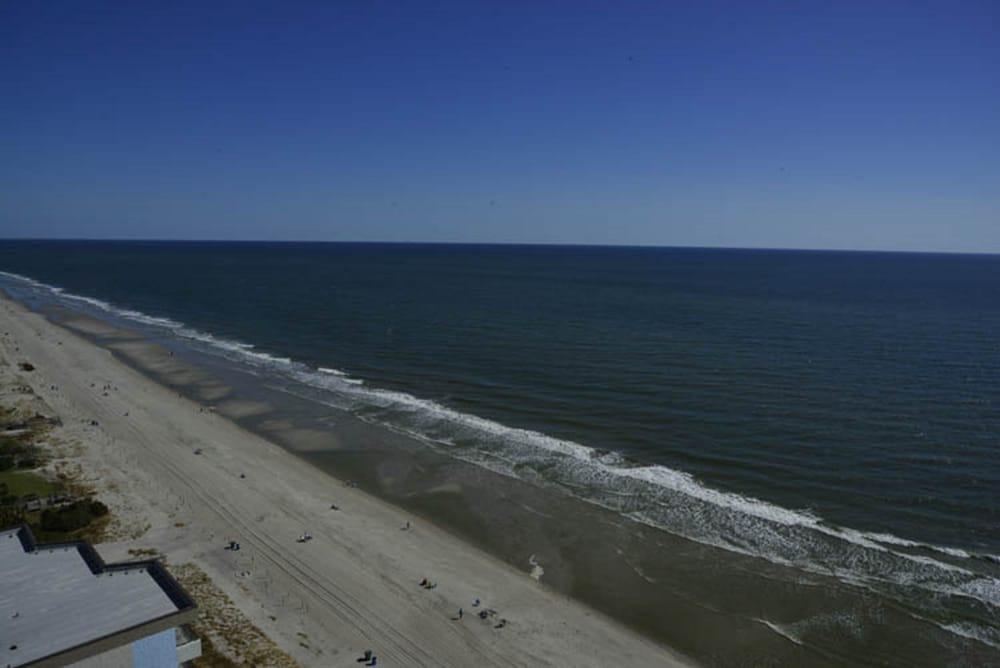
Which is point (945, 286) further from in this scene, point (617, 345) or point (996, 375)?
point (617, 345)

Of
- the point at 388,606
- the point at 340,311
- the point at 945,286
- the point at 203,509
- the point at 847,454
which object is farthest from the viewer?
the point at 945,286

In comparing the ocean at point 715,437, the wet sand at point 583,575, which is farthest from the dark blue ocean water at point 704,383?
the wet sand at point 583,575

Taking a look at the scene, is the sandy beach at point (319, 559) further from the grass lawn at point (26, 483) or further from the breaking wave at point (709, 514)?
the breaking wave at point (709, 514)

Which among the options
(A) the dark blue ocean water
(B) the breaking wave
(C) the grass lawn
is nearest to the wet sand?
(B) the breaking wave

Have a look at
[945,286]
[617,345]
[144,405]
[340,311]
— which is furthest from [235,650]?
[945,286]

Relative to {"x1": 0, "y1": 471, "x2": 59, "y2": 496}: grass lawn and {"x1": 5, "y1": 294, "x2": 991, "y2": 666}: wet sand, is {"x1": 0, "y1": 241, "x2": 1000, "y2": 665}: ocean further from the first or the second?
{"x1": 0, "y1": 471, "x2": 59, "y2": 496}: grass lawn

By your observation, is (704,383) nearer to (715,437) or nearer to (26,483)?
(715,437)

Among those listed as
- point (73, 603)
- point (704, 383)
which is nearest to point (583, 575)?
point (73, 603)
